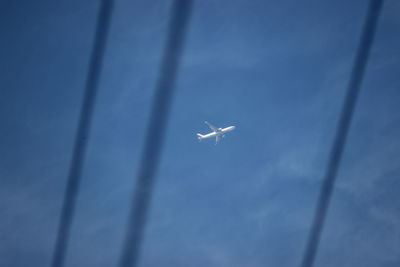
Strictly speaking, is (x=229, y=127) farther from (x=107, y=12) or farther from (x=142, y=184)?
(x=107, y=12)

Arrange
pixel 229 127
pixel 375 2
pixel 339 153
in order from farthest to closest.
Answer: pixel 229 127
pixel 339 153
pixel 375 2

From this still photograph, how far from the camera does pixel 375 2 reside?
32.0 meters

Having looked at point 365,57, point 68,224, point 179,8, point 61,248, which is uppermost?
point 179,8

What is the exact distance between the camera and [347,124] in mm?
34250

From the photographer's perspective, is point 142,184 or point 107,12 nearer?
point 107,12

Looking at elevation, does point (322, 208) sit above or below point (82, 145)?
below

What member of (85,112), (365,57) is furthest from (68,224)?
(365,57)

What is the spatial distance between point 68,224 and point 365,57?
33085mm

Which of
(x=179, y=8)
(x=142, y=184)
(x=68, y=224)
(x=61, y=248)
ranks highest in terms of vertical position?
(x=179, y=8)

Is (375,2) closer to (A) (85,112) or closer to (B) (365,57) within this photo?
(B) (365,57)

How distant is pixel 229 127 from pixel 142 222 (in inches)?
522

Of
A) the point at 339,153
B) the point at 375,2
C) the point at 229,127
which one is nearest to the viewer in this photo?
the point at 375,2

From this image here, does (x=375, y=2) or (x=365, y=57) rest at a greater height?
(x=375, y=2)

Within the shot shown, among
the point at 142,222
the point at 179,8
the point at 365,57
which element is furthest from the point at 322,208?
the point at 179,8
